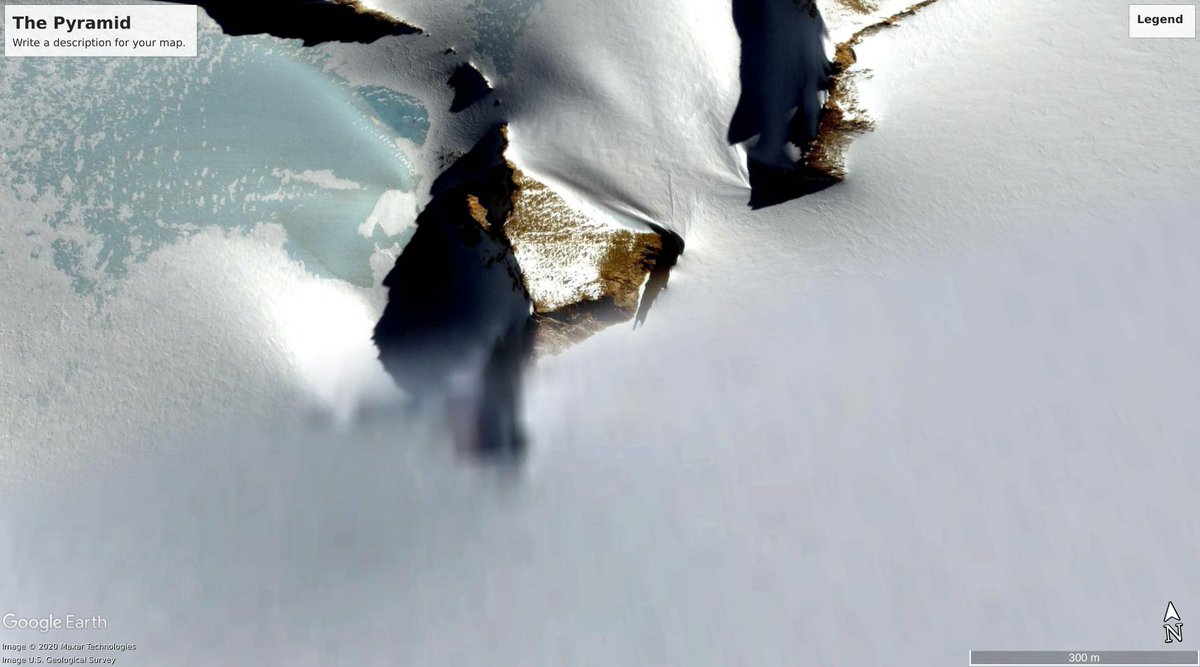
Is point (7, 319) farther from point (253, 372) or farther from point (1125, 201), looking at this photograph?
point (1125, 201)

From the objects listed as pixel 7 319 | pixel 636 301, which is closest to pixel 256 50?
pixel 7 319

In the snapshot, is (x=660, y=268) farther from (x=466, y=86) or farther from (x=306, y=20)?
(x=306, y=20)

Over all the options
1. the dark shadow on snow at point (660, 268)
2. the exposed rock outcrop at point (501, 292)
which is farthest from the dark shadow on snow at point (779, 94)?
the exposed rock outcrop at point (501, 292)

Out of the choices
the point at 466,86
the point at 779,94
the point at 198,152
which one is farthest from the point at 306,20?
the point at 779,94

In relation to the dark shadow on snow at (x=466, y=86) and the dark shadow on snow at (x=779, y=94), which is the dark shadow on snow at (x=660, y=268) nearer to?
the dark shadow on snow at (x=779, y=94)

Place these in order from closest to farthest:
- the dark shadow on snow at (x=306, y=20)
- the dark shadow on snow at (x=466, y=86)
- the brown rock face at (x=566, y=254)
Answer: the brown rock face at (x=566, y=254) < the dark shadow on snow at (x=466, y=86) < the dark shadow on snow at (x=306, y=20)

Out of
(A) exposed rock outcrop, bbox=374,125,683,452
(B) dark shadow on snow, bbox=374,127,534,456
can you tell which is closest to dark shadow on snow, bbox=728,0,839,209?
(A) exposed rock outcrop, bbox=374,125,683,452
